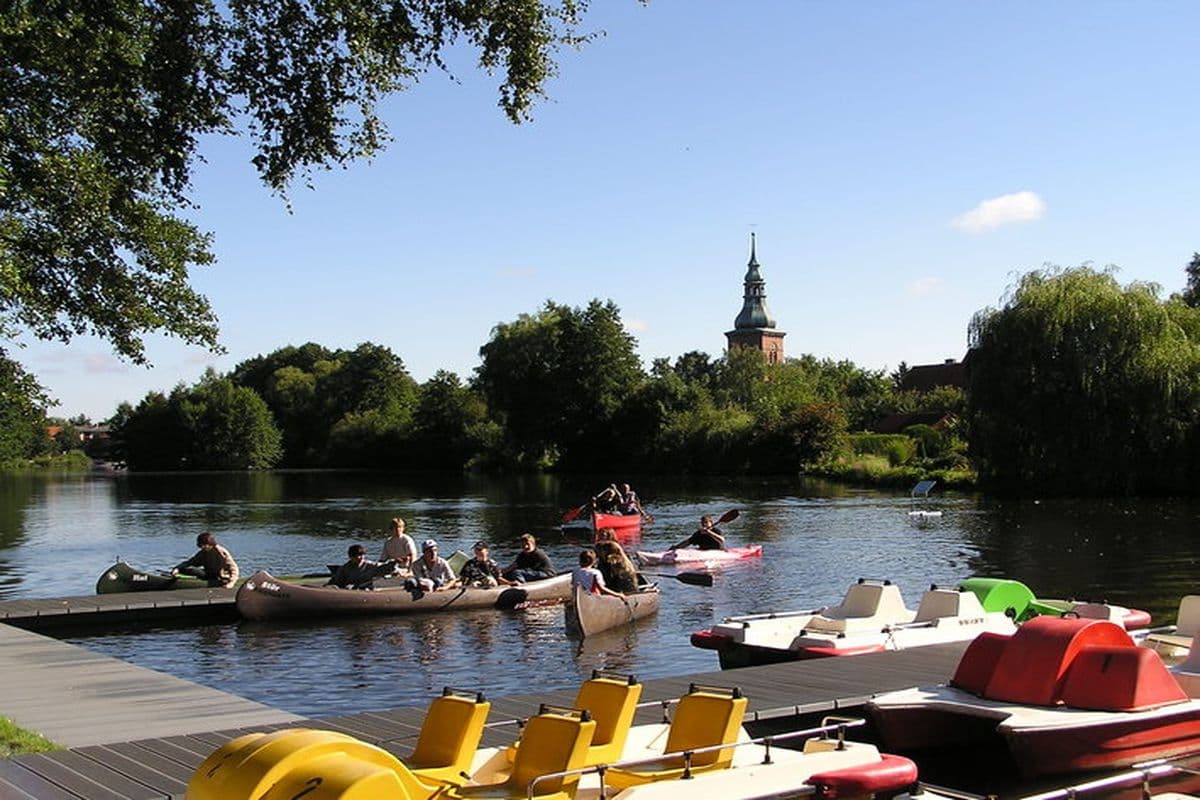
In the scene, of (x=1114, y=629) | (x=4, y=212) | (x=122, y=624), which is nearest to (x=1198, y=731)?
(x=1114, y=629)

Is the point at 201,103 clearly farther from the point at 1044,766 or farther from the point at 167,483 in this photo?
the point at 167,483

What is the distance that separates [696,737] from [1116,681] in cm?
441

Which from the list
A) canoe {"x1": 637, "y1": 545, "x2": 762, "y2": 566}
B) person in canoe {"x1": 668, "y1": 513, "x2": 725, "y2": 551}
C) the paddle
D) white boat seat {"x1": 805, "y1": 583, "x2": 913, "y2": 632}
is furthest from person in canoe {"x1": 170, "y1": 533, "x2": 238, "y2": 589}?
white boat seat {"x1": 805, "y1": 583, "x2": 913, "y2": 632}

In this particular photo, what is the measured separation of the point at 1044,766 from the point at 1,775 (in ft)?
26.6

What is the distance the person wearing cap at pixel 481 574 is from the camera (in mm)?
22141

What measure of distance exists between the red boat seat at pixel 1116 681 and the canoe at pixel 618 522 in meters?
26.8

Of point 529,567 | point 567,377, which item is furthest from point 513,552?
point 567,377

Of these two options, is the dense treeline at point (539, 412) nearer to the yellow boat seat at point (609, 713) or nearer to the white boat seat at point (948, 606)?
the white boat seat at point (948, 606)

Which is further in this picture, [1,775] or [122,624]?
[122,624]

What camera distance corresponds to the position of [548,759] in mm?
8047

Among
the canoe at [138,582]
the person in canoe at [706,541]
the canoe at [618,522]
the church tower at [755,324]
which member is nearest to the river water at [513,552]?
the canoe at [618,522]

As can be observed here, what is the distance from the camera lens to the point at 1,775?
8.87 m

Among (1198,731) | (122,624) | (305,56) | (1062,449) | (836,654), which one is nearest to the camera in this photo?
(1198,731)

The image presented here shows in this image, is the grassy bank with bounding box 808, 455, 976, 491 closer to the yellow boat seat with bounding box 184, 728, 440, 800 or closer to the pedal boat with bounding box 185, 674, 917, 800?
the pedal boat with bounding box 185, 674, 917, 800
